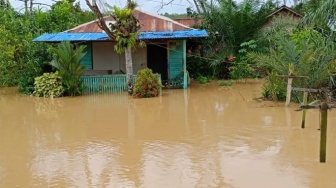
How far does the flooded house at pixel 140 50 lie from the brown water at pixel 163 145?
319 centimetres

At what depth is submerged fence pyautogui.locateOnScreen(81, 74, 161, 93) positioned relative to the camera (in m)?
15.6

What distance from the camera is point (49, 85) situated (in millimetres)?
14828

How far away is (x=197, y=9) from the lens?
20.8m

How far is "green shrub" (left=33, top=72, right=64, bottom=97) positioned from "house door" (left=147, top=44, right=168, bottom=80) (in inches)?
172

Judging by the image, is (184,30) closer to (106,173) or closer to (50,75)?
(50,75)

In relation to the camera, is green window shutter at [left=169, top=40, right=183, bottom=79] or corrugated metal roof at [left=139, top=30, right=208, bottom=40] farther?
green window shutter at [left=169, top=40, right=183, bottom=79]

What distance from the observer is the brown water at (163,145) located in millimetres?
5980

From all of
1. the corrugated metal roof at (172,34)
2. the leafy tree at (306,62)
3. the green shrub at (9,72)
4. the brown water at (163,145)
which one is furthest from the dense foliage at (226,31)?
the green shrub at (9,72)

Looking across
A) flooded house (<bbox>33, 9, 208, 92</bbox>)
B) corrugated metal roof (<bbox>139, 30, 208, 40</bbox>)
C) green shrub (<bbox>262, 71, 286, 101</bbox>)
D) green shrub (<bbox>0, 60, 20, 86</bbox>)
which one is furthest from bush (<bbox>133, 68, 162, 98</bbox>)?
green shrub (<bbox>0, 60, 20, 86</bbox>)

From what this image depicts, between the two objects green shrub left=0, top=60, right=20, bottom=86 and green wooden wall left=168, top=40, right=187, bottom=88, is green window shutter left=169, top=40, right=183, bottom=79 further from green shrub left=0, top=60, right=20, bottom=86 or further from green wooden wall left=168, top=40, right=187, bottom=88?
green shrub left=0, top=60, right=20, bottom=86

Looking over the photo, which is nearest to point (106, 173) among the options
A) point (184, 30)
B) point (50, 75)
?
point (50, 75)

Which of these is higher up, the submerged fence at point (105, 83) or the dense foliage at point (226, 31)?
the dense foliage at point (226, 31)

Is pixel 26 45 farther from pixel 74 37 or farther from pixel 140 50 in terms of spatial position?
pixel 140 50

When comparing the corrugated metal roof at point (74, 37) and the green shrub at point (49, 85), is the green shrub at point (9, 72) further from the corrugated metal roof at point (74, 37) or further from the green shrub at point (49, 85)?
the green shrub at point (49, 85)
